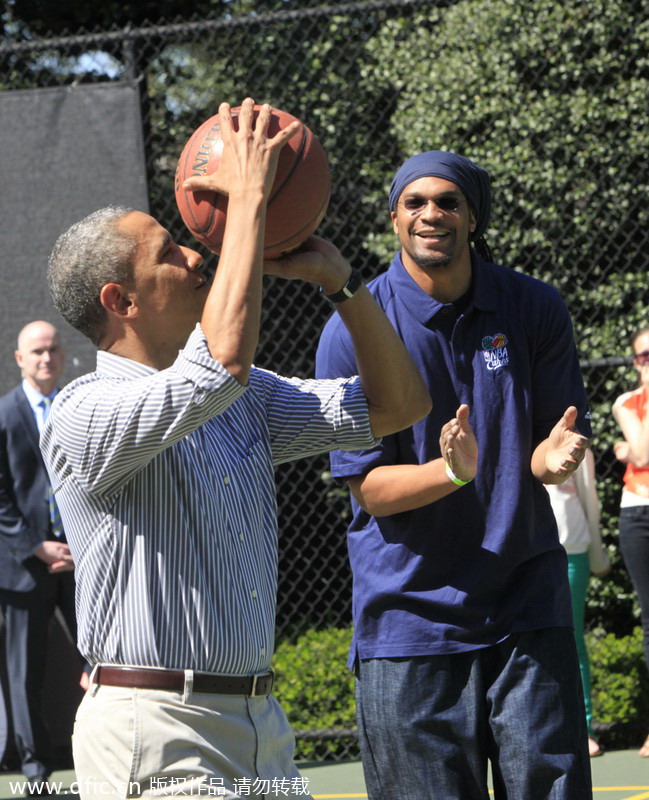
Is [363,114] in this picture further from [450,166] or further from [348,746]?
[450,166]

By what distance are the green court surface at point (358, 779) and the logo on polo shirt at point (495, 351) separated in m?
2.97

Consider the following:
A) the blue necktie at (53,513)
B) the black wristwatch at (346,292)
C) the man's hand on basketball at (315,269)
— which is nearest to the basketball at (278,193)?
the man's hand on basketball at (315,269)

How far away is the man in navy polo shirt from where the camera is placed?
9.94 ft

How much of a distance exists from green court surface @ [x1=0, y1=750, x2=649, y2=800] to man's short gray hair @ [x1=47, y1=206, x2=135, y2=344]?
3921 millimetres

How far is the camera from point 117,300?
2379 millimetres

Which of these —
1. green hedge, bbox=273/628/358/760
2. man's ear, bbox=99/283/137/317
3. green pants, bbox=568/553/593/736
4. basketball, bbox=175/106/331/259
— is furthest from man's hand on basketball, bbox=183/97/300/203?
green hedge, bbox=273/628/358/760

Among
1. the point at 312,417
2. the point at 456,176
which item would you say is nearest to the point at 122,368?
the point at 312,417

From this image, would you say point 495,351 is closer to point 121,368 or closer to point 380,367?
point 380,367

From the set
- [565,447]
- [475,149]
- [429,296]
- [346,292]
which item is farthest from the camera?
[475,149]

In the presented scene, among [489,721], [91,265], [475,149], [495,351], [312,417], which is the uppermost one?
[475,149]

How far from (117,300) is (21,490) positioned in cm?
411

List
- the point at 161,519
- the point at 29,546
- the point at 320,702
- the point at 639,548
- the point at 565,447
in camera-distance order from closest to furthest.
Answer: the point at 161,519
the point at 565,447
the point at 639,548
the point at 29,546
the point at 320,702

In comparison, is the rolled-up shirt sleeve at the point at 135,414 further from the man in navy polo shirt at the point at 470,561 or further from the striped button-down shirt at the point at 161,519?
the man in navy polo shirt at the point at 470,561

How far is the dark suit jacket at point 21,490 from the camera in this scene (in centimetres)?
625
